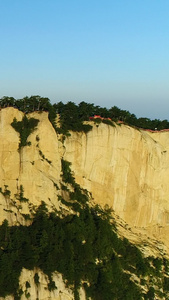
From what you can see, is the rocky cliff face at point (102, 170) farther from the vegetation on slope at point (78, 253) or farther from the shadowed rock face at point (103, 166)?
the vegetation on slope at point (78, 253)

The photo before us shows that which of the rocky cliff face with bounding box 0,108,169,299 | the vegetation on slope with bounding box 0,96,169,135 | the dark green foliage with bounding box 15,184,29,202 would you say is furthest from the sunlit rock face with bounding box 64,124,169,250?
the dark green foliage with bounding box 15,184,29,202

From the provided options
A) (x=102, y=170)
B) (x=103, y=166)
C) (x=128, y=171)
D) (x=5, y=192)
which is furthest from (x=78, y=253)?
(x=128, y=171)

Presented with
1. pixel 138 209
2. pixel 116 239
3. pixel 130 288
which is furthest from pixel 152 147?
pixel 130 288

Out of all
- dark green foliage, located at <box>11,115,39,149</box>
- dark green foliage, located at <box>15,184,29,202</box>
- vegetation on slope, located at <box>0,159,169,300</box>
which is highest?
dark green foliage, located at <box>11,115,39,149</box>

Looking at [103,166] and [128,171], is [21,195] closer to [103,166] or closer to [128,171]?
[103,166]

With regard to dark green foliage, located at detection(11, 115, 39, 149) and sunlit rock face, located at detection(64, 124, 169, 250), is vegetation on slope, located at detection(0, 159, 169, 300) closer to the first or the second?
sunlit rock face, located at detection(64, 124, 169, 250)

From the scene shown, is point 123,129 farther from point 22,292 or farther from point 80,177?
point 22,292
